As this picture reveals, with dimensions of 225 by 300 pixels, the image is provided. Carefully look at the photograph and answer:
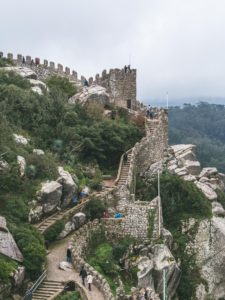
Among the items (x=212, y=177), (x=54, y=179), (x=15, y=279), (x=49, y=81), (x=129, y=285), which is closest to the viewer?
(x=15, y=279)

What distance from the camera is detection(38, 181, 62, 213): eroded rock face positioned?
39531 millimetres

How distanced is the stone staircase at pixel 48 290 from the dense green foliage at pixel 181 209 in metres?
11.8

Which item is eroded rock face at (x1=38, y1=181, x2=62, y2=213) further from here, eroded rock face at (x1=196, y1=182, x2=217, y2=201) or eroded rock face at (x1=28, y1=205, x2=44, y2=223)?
eroded rock face at (x1=196, y1=182, x2=217, y2=201)

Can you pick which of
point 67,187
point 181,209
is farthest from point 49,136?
point 181,209

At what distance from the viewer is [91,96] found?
55.1 m

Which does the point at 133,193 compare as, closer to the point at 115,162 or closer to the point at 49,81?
the point at 115,162

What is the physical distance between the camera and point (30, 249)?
3403 centimetres

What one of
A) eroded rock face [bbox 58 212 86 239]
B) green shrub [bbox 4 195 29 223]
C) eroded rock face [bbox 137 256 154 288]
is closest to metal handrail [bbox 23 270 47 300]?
green shrub [bbox 4 195 29 223]

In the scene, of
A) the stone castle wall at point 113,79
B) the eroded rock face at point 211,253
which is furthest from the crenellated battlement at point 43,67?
the eroded rock face at point 211,253

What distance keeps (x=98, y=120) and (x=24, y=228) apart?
18235mm

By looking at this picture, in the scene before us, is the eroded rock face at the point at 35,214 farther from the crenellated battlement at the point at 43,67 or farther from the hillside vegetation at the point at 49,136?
the crenellated battlement at the point at 43,67

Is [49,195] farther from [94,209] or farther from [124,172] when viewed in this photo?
[124,172]

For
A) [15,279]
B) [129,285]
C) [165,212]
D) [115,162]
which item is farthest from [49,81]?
[15,279]

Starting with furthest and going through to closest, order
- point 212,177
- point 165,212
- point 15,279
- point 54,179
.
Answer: point 212,177
point 165,212
point 54,179
point 15,279
